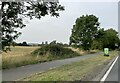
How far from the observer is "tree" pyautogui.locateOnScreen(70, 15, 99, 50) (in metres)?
87.3

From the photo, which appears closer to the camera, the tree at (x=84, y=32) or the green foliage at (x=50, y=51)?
the green foliage at (x=50, y=51)

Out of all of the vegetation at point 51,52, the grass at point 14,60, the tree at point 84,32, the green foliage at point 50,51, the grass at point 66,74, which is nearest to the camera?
the grass at point 66,74

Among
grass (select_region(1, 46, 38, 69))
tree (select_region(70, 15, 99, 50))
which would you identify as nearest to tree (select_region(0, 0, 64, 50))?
grass (select_region(1, 46, 38, 69))

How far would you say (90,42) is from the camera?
87.9 meters

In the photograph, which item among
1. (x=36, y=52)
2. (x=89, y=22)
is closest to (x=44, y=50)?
(x=36, y=52)

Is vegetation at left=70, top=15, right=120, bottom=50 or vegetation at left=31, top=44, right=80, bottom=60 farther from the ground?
vegetation at left=70, top=15, right=120, bottom=50

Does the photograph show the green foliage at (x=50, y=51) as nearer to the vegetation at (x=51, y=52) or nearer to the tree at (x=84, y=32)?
the vegetation at (x=51, y=52)

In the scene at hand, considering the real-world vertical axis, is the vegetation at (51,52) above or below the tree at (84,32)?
below

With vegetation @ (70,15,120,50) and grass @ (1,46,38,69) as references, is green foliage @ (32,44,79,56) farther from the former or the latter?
vegetation @ (70,15,120,50)

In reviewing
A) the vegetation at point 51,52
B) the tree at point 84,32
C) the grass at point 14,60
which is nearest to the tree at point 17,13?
the grass at point 14,60

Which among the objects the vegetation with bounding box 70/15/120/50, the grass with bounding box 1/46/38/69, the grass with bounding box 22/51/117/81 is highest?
the vegetation with bounding box 70/15/120/50

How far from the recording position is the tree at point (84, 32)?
87312mm

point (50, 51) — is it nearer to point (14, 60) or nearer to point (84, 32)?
point (14, 60)

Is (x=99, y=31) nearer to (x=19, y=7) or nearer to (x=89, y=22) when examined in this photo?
(x=89, y=22)
